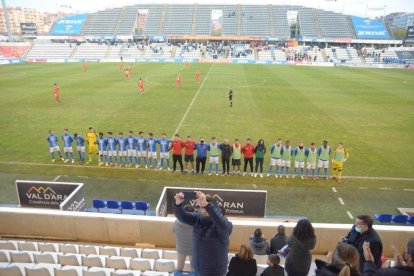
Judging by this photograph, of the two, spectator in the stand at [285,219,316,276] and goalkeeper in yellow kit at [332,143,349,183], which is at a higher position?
spectator in the stand at [285,219,316,276]

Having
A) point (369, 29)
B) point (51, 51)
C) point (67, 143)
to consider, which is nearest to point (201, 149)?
point (67, 143)

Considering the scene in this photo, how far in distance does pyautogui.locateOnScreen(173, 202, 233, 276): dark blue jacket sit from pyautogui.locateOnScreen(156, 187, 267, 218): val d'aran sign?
178 inches

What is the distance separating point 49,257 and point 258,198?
218 inches

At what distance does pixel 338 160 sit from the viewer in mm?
12195

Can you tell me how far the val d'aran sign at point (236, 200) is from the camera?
30.4 ft

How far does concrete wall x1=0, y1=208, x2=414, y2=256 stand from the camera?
7117mm

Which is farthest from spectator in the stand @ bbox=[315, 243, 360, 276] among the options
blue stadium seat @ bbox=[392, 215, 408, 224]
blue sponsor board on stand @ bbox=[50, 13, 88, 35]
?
blue sponsor board on stand @ bbox=[50, 13, 88, 35]

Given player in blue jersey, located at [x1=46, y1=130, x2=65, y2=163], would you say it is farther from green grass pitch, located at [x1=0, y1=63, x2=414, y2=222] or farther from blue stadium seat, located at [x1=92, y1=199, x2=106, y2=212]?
blue stadium seat, located at [x1=92, y1=199, x2=106, y2=212]

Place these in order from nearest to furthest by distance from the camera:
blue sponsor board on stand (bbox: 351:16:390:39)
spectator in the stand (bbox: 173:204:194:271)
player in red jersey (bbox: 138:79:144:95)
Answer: spectator in the stand (bbox: 173:204:194:271) < player in red jersey (bbox: 138:79:144:95) < blue sponsor board on stand (bbox: 351:16:390:39)

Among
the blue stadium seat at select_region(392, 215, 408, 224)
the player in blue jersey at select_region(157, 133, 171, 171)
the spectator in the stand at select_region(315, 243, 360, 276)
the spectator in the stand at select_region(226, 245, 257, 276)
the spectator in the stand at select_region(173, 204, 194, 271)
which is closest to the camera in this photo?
the spectator in the stand at select_region(315, 243, 360, 276)

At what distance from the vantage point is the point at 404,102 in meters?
26.0

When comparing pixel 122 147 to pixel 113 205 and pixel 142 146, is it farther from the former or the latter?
pixel 113 205

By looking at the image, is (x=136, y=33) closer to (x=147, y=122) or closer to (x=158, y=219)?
(x=147, y=122)

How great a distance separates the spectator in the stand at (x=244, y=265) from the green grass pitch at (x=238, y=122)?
235 inches
